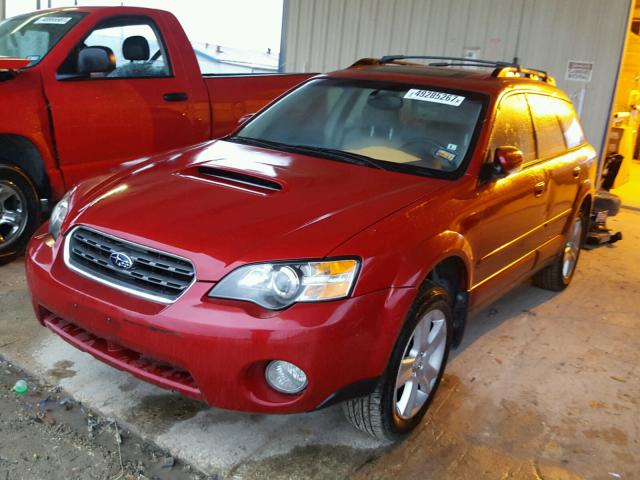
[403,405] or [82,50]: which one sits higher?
[82,50]

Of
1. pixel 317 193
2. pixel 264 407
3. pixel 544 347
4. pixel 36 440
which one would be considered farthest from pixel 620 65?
pixel 36 440

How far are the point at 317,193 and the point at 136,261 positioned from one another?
86cm

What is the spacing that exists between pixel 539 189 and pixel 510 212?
0.47m

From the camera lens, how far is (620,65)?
Result: 7605mm

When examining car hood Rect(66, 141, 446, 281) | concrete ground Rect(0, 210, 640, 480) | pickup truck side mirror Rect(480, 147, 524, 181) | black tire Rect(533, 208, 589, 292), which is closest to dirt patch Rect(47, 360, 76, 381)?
concrete ground Rect(0, 210, 640, 480)

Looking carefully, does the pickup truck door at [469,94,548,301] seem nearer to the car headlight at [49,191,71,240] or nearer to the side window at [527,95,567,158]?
the side window at [527,95,567,158]

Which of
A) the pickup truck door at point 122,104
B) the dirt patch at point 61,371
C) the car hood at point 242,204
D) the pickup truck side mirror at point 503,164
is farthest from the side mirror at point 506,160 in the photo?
the pickup truck door at point 122,104

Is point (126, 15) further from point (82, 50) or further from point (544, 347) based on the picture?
point (544, 347)

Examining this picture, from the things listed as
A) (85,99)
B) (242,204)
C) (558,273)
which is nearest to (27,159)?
(85,99)

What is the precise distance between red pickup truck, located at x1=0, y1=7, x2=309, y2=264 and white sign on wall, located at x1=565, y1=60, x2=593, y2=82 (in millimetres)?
4555

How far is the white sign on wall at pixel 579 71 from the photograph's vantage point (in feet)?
25.7

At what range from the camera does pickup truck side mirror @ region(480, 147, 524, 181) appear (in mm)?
3326

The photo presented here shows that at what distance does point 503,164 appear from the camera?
336 cm

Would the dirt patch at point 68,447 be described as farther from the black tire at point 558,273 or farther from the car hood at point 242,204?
the black tire at point 558,273
